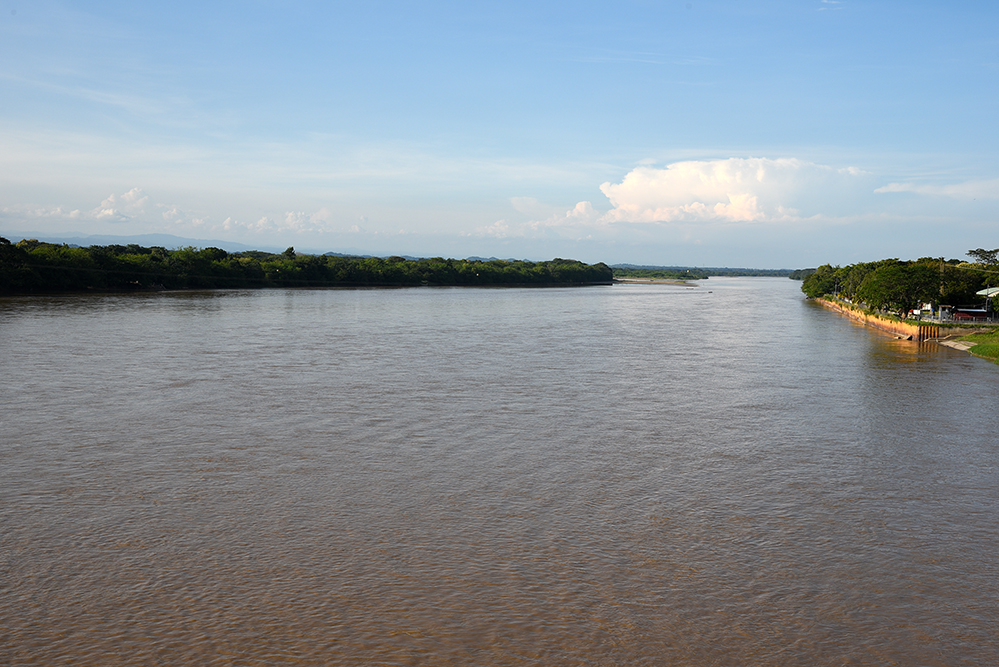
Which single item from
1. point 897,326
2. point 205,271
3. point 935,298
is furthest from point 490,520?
point 205,271

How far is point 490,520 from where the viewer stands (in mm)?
8062

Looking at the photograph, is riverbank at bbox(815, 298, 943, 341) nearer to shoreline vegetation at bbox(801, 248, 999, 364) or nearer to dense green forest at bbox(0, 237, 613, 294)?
shoreline vegetation at bbox(801, 248, 999, 364)

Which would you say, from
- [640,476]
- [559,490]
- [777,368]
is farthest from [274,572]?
[777,368]

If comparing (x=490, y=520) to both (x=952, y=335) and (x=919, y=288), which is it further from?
(x=919, y=288)

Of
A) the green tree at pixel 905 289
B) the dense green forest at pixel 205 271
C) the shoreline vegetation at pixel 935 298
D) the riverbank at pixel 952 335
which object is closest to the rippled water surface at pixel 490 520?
the riverbank at pixel 952 335

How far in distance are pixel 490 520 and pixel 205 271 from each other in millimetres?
68078

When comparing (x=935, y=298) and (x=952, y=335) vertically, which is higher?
(x=935, y=298)

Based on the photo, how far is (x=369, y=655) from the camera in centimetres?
538

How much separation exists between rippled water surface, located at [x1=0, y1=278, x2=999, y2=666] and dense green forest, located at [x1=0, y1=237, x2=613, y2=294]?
3658 cm

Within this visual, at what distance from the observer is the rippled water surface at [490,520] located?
5691 millimetres

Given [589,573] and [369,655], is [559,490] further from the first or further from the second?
[369,655]

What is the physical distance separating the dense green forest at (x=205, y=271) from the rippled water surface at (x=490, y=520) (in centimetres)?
3658

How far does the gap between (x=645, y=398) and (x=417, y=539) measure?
913cm

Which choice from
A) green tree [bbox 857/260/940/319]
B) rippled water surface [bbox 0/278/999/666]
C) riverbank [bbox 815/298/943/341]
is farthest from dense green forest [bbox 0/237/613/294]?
green tree [bbox 857/260/940/319]
